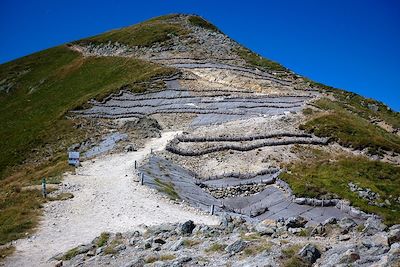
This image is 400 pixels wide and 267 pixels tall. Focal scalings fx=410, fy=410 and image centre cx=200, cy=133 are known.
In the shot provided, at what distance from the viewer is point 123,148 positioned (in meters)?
45.4

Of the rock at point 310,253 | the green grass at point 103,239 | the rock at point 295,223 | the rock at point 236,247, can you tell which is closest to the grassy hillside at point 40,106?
the green grass at point 103,239

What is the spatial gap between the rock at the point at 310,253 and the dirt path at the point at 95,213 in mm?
12118

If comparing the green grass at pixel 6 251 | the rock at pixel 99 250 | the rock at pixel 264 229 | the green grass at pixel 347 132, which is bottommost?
the green grass at pixel 6 251

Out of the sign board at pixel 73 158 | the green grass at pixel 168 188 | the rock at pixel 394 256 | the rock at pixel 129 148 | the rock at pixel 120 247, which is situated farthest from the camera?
the rock at pixel 129 148

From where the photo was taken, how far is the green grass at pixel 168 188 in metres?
31.3

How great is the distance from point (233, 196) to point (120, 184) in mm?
10122

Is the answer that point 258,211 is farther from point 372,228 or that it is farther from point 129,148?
point 129,148

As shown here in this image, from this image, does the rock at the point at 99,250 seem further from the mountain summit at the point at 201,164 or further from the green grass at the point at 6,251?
the green grass at the point at 6,251

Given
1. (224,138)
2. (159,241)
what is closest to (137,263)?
(159,241)

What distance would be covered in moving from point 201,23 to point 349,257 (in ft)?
446

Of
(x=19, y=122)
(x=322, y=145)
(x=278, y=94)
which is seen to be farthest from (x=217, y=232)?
(x=19, y=122)

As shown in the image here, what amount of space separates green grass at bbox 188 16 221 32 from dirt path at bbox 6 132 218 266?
10994 centimetres

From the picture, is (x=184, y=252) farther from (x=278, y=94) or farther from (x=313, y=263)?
(x=278, y=94)

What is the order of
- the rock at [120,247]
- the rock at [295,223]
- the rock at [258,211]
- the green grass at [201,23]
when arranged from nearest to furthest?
the rock at [295,223] → the rock at [120,247] → the rock at [258,211] → the green grass at [201,23]
